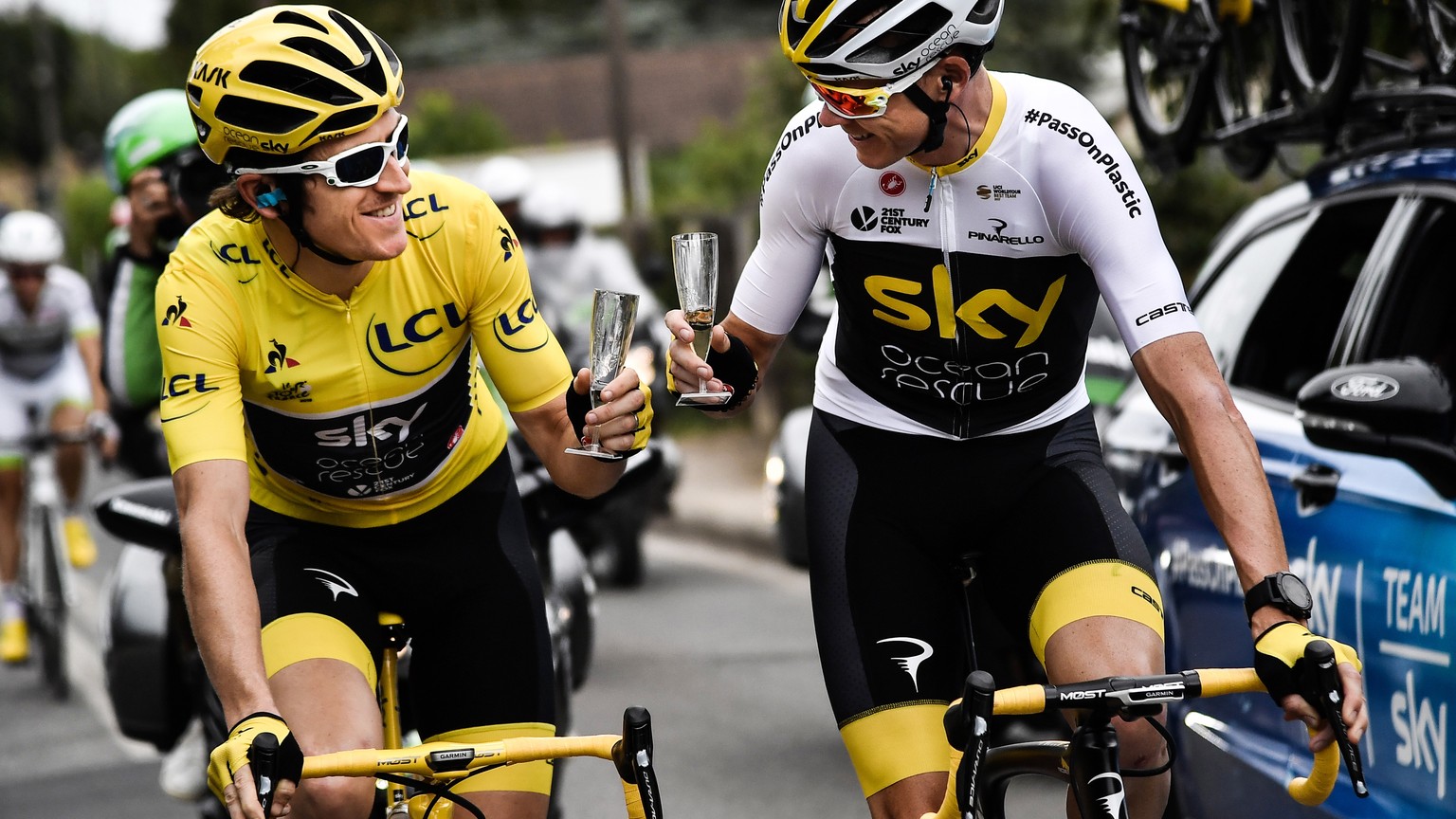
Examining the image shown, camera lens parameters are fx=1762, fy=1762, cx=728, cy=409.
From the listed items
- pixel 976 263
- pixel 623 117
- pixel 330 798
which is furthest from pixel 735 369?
pixel 623 117

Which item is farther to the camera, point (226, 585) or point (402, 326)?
point (402, 326)

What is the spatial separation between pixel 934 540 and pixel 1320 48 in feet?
7.76

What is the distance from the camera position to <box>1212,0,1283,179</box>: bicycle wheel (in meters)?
5.60

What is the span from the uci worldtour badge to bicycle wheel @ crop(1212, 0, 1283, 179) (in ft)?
6.12

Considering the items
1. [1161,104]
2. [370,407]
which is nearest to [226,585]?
[370,407]

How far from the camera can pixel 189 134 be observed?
19.0 ft

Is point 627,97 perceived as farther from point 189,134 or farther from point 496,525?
point 496,525

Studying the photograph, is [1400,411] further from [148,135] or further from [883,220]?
[148,135]

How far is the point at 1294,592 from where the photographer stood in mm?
2949

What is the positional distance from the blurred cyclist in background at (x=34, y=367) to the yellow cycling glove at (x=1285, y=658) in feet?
28.7

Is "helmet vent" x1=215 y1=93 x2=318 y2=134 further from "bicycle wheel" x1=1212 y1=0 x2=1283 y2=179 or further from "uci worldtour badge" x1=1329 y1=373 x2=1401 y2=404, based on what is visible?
"bicycle wheel" x1=1212 y1=0 x2=1283 y2=179

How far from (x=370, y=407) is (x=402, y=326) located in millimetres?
192

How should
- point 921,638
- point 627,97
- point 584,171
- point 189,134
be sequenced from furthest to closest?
point 584,171
point 627,97
point 189,134
point 921,638

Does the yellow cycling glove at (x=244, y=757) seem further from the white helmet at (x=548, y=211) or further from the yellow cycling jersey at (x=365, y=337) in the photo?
the white helmet at (x=548, y=211)
